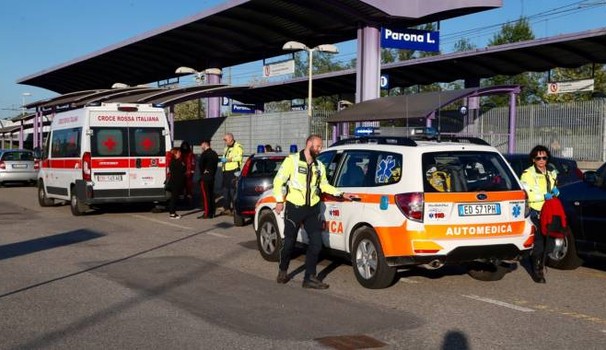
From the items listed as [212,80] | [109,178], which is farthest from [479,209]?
[212,80]

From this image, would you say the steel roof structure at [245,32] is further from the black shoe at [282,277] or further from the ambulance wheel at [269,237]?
the black shoe at [282,277]

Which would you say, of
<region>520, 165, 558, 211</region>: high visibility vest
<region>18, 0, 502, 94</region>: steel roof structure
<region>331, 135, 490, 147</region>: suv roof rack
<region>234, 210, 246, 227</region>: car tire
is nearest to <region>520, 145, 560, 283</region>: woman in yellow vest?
<region>520, 165, 558, 211</region>: high visibility vest

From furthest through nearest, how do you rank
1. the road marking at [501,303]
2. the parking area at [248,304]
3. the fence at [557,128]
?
the fence at [557,128] < the road marking at [501,303] < the parking area at [248,304]

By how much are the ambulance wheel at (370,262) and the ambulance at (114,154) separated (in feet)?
30.2

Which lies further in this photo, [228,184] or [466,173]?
[228,184]

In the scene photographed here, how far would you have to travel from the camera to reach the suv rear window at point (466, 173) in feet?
26.3

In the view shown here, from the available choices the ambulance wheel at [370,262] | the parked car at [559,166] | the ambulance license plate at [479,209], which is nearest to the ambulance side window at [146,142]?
the parked car at [559,166]

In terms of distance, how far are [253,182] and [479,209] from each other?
7.45 meters

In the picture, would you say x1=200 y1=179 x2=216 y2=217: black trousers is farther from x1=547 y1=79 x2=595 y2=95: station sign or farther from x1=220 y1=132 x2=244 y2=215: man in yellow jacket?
x1=547 y1=79 x2=595 y2=95: station sign

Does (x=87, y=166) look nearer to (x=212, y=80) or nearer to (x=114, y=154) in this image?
(x=114, y=154)

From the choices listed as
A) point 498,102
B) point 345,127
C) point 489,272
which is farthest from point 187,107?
point 489,272

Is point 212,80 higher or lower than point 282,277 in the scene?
higher

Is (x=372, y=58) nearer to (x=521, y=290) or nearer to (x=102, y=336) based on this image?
(x=521, y=290)

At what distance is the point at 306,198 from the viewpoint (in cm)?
842
